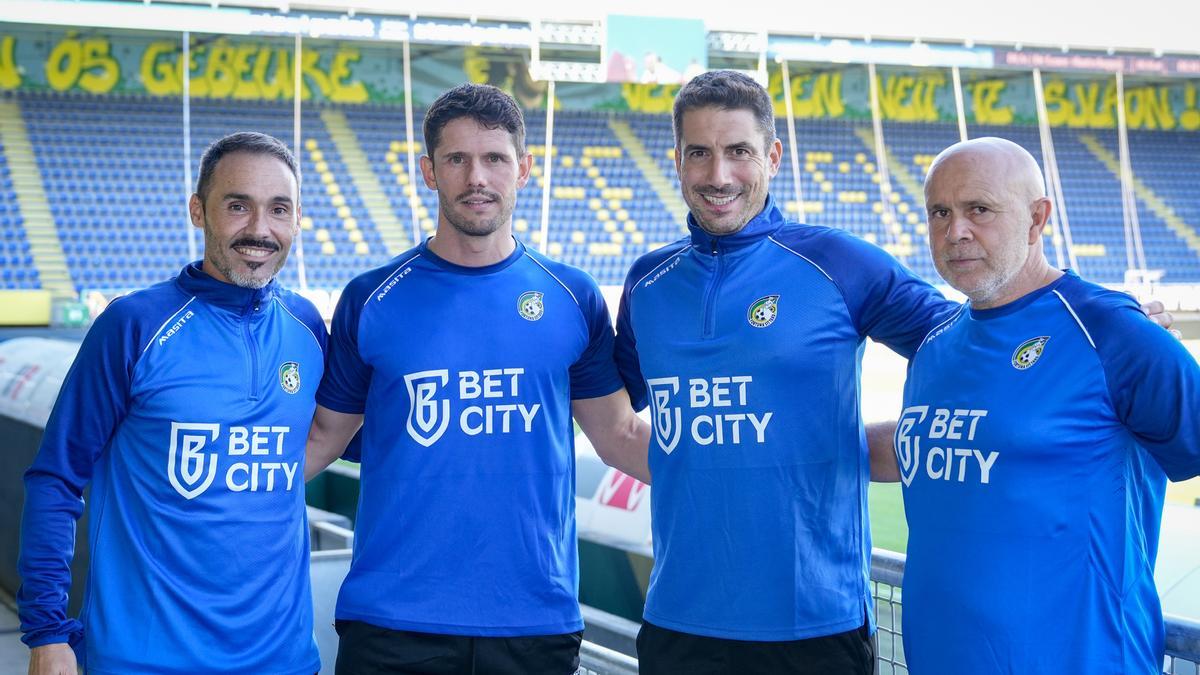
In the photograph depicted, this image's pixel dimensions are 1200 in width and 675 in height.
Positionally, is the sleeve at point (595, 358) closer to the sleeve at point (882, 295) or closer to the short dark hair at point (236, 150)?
the sleeve at point (882, 295)

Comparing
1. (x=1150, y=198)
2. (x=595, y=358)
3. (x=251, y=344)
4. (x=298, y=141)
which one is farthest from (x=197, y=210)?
(x=1150, y=198)

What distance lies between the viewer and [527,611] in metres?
2.31

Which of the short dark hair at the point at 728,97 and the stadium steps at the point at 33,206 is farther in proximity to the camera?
the stadium steps at the point at 33,206

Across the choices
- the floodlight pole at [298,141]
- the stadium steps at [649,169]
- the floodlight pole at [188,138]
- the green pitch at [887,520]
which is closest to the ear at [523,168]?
the green pitch at [887,520]

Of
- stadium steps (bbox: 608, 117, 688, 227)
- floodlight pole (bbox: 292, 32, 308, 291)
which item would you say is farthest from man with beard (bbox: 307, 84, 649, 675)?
stadium steps (bbox: 608, 117, 688, 227)

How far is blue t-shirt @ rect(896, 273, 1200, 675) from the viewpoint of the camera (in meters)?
1.79

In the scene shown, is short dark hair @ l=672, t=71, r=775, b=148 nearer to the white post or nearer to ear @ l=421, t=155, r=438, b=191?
ear @ l=421, t=155, r=438, b=191

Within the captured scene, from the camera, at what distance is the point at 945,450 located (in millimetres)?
1932

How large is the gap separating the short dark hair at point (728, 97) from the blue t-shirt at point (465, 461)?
498 millimetres

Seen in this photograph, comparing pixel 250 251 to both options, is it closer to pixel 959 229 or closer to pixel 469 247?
pixel 469 247

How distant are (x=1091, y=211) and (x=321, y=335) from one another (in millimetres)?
23657

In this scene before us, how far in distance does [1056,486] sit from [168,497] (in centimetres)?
154

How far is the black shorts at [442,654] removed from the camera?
7.46 feet

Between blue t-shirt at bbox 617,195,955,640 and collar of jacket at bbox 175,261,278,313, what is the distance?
0.81 metres
